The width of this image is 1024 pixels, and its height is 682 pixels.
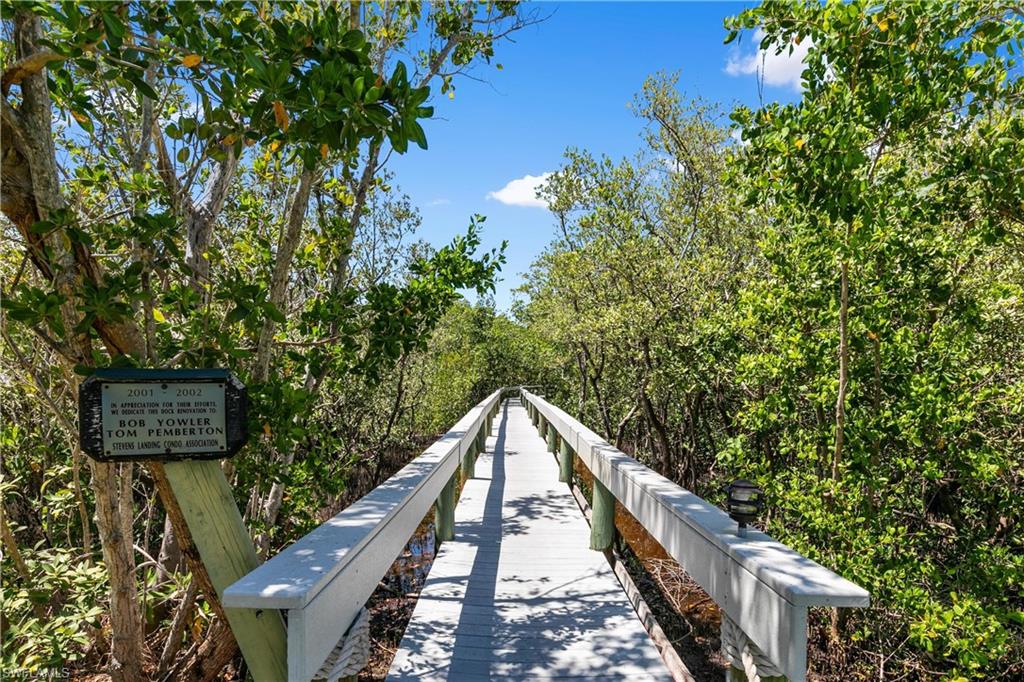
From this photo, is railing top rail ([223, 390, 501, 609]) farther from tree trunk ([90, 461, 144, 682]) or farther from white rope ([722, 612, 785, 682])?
white rope ([722, 612, 785, 682])

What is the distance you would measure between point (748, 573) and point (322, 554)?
58.8 inches

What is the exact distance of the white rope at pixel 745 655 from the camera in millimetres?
1806

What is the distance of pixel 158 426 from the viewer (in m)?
1.88

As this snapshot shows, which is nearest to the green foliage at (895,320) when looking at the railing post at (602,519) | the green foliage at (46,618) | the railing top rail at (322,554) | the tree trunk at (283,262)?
the railing post at (602,519)

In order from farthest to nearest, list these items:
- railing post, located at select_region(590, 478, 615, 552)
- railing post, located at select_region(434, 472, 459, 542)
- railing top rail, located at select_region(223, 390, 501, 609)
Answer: railing post, located at select_region(434, 472, 459, 542) < railing post, located at select_region(590, 478, 615, 552) < railing top rail, located at select_region(223, 390, 501, 609)

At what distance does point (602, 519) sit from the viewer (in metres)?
4.36

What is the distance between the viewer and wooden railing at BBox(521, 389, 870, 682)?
1.60 meters

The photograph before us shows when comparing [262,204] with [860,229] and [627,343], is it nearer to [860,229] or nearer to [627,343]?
[860,229]

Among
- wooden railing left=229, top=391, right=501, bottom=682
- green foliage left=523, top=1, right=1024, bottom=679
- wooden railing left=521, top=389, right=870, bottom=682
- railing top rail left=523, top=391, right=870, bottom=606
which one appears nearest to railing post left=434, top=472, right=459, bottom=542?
wooden railing left=229, top=391, right=501, bottom=682

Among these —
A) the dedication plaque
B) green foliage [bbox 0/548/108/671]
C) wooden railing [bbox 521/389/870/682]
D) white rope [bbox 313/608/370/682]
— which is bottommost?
green foliage [bbox 0/548/108/671]

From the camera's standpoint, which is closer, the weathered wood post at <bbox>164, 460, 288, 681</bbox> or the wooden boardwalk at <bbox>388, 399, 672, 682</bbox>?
the weathered wood post at <bbox>164, 460, 288, 681</bbox>

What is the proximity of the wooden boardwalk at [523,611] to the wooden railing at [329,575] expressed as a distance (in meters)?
0.80

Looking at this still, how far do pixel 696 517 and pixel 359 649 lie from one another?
4.97 feet

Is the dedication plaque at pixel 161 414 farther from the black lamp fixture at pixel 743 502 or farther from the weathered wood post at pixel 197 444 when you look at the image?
the black lamp fixture at pixel 743 502
